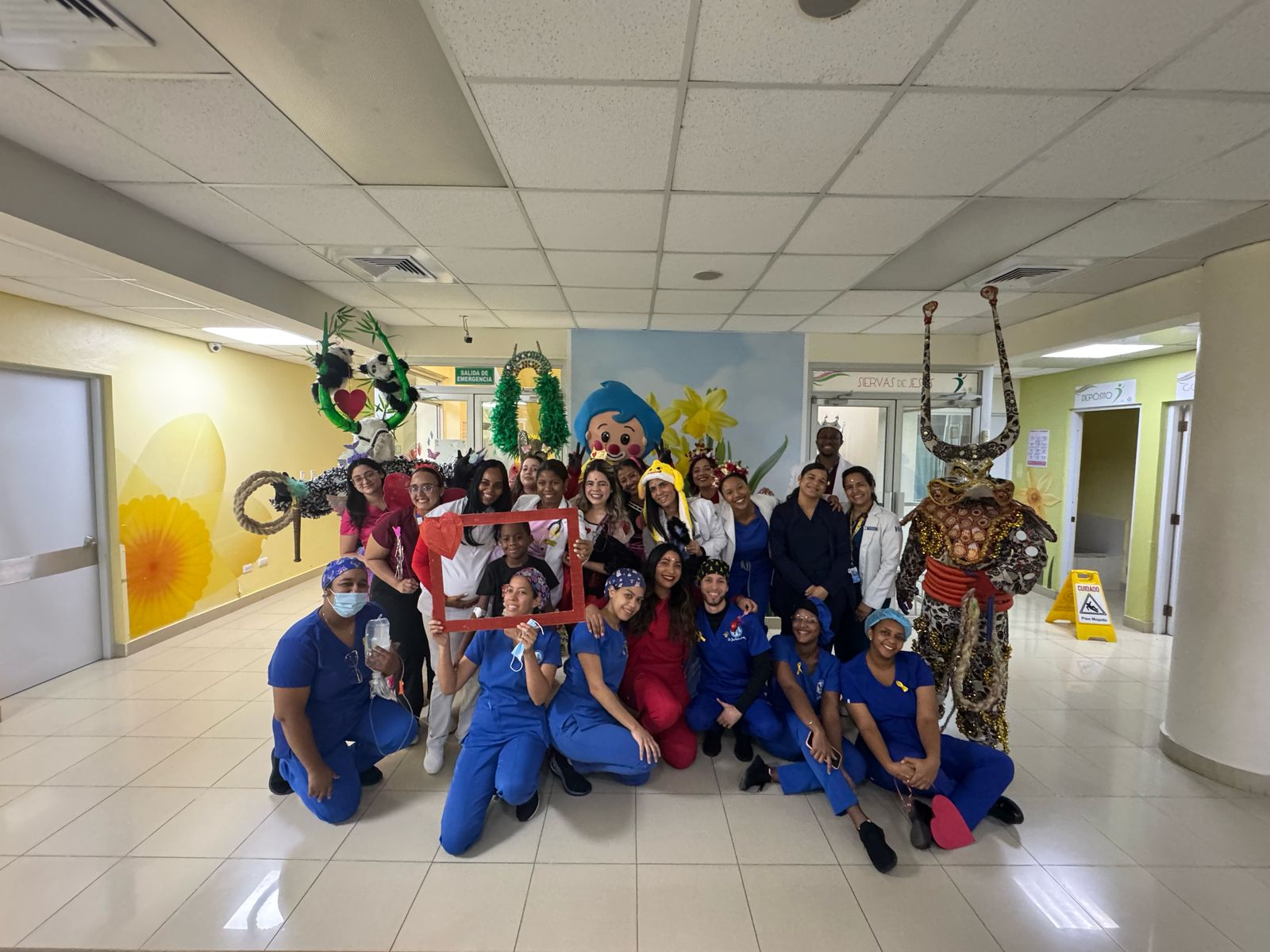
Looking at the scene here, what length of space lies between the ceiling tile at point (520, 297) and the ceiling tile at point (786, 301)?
143 cm

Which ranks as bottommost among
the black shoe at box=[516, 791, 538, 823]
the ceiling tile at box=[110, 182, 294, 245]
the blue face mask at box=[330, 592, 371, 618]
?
the black shoe at box=[516, 791, 538, 823]

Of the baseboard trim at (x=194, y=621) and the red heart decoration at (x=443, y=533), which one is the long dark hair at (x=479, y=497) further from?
the baseboard trim at (x=194, y=621)

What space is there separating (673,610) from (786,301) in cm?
258

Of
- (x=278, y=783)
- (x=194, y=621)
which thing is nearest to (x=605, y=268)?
(x=278, y=783)

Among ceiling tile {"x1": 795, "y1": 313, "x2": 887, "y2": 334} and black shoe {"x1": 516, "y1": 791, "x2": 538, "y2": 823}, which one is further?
ceiling tile {"x1": 795, "y1": 313, "x2": 887, "y2": 334}

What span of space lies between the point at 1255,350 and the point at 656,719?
134 inches

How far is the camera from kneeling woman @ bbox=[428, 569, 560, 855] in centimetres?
232

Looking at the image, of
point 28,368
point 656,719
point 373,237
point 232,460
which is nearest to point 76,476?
point 28,368

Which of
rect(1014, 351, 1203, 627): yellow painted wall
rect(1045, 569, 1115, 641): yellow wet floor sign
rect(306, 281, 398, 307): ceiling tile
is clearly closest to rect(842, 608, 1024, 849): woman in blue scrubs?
rect(1045, 569, 1115, 641): yellow wet floor sign

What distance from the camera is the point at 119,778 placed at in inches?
107

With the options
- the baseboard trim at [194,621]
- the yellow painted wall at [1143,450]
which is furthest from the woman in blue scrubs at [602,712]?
the yellow painted wall at [1143,450]

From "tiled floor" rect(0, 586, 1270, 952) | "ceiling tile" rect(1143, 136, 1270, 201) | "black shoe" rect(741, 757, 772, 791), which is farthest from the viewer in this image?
"black shoe" rect(741, 757, 772, 791)

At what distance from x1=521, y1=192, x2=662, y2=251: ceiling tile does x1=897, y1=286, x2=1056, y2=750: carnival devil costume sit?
1.46 m

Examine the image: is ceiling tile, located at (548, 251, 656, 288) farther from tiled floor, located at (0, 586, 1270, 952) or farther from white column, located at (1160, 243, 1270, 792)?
white column, located at (1160, 243, 1270, 792)
